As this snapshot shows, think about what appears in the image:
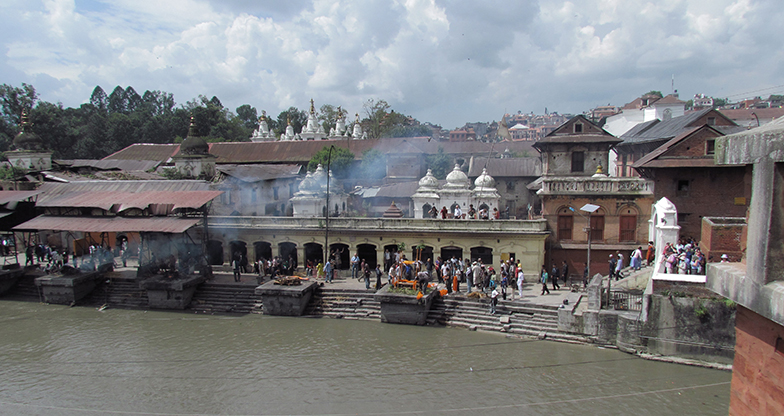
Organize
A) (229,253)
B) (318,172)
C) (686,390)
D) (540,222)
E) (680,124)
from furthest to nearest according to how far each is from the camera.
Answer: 1. (318,172)
2. (680,124)
3. (229,253)
4. (540,222)
5. (686,390)

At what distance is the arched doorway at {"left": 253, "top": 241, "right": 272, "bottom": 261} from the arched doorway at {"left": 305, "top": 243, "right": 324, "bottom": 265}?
2.22 meters

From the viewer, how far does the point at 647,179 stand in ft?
79.7

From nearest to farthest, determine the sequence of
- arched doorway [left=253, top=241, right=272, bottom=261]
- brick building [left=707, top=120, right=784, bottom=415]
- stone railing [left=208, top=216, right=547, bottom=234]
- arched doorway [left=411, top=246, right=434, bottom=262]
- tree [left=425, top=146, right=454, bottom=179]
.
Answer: brick building [left=707, top=120, right=784, bottom=415] → stone railing [left=208, top=216, right=547, bottom=234] → arched doorway [left=411, top=246, right=434, bottom=262] → arched doorway [left=253, top=241, right=272, bottom=261] → tree [left=425, top=146, right=454, bottom=179]

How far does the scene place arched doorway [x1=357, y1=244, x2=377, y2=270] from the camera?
87.9 feet

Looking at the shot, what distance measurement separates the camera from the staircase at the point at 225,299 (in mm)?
22766

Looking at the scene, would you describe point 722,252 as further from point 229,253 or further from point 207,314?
point 229,253

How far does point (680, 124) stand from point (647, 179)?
350 inches

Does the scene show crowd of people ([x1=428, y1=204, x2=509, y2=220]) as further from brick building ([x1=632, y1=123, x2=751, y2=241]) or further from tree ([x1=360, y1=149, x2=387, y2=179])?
tree ([x1=360, y1=149, x2=387, y2=179])

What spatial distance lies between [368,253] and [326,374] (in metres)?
11.3

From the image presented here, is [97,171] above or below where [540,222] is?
above

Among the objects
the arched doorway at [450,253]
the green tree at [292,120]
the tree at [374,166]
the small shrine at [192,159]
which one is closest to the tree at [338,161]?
the tree at [374,166]

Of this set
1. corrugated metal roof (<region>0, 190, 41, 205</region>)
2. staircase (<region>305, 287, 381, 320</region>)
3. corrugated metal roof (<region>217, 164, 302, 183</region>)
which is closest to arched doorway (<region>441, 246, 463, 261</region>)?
staircase (<region>305, 287, 381, 320</region>)

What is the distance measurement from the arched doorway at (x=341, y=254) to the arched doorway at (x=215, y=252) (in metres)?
6.67

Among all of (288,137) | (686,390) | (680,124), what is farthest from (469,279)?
(288,137)
